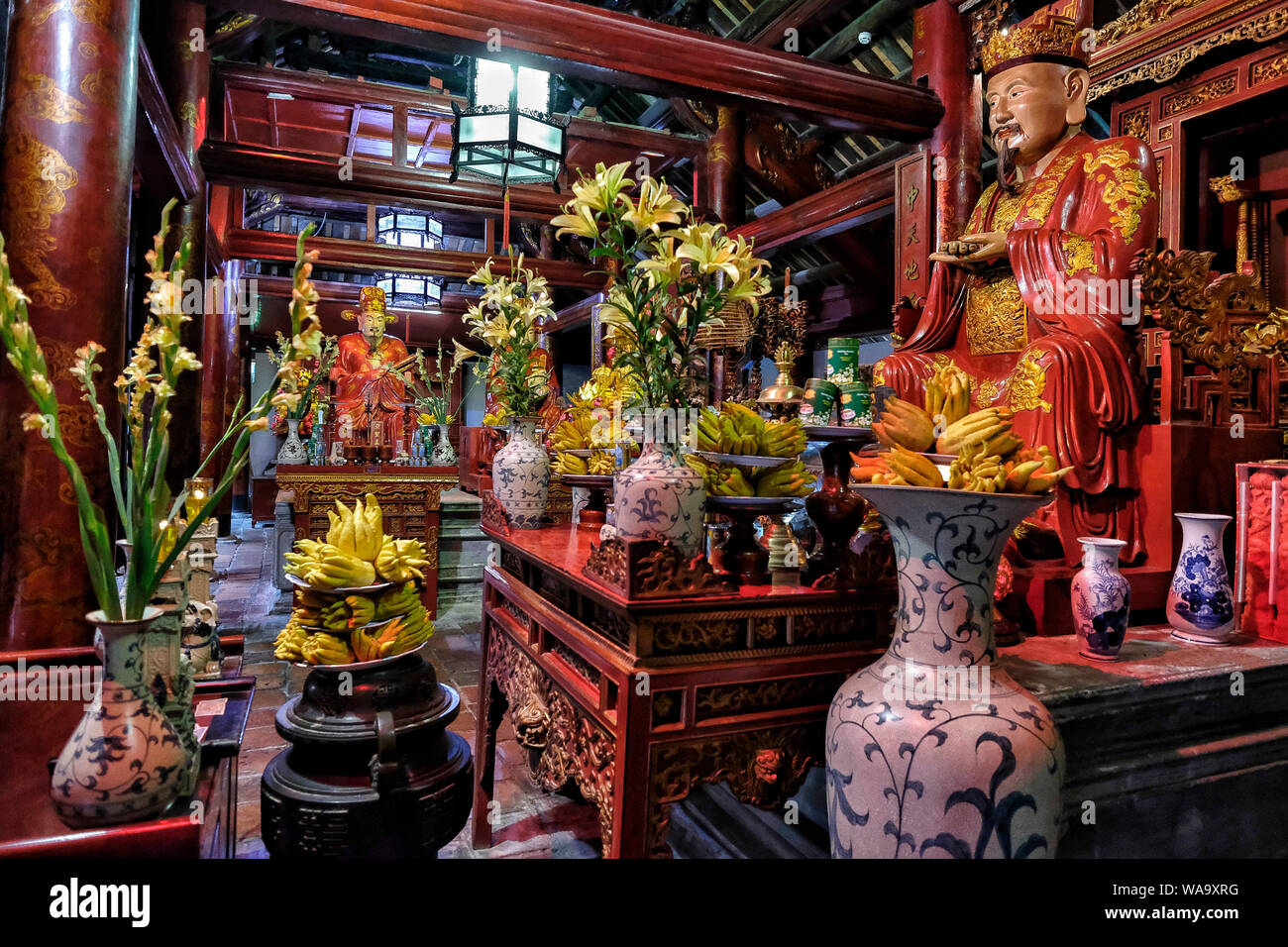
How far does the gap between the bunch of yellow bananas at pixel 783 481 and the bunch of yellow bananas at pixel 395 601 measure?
0.72 metres

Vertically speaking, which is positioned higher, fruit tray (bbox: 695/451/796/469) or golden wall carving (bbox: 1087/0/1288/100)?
golden wall carving (bbox: 1087/0/1288/100)

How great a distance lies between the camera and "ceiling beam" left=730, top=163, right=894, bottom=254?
4.91 metres

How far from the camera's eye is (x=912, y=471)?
1149mm

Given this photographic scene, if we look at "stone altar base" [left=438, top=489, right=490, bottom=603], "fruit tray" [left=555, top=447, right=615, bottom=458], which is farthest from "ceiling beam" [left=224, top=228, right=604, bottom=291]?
"fruit tray" [left=555, top=447, right=615, bottom=458]

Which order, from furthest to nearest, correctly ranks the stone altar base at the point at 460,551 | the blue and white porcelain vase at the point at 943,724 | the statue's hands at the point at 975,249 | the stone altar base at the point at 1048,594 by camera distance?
the stone altar base at the point at 460,551 < the statue's hands at the point at 975,249 < the stone altar base at the point at 1048,594 < the blue and white porcelain vase at the point at 943,724

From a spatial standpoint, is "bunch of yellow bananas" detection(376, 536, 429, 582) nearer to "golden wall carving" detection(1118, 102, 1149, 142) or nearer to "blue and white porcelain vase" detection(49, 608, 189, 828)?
"blue and white porcelain vase" detection(49, 608, 189, 828)

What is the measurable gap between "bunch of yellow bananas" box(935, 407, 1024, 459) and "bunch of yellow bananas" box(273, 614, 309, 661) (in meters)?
1.18

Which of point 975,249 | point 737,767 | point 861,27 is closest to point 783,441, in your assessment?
point 737,767

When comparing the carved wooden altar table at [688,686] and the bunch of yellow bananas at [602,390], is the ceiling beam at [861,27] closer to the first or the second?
the bunch of yellow bananas at [602,390]

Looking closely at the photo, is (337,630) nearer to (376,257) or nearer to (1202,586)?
(1202,586)

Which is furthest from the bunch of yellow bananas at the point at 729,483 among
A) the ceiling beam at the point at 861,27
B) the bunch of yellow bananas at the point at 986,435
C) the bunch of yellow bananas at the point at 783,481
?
the ceiling beam at the point at 861,27

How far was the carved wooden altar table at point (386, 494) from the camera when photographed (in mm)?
5090

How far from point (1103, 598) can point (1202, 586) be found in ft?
1.25

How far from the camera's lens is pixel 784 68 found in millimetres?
3715
